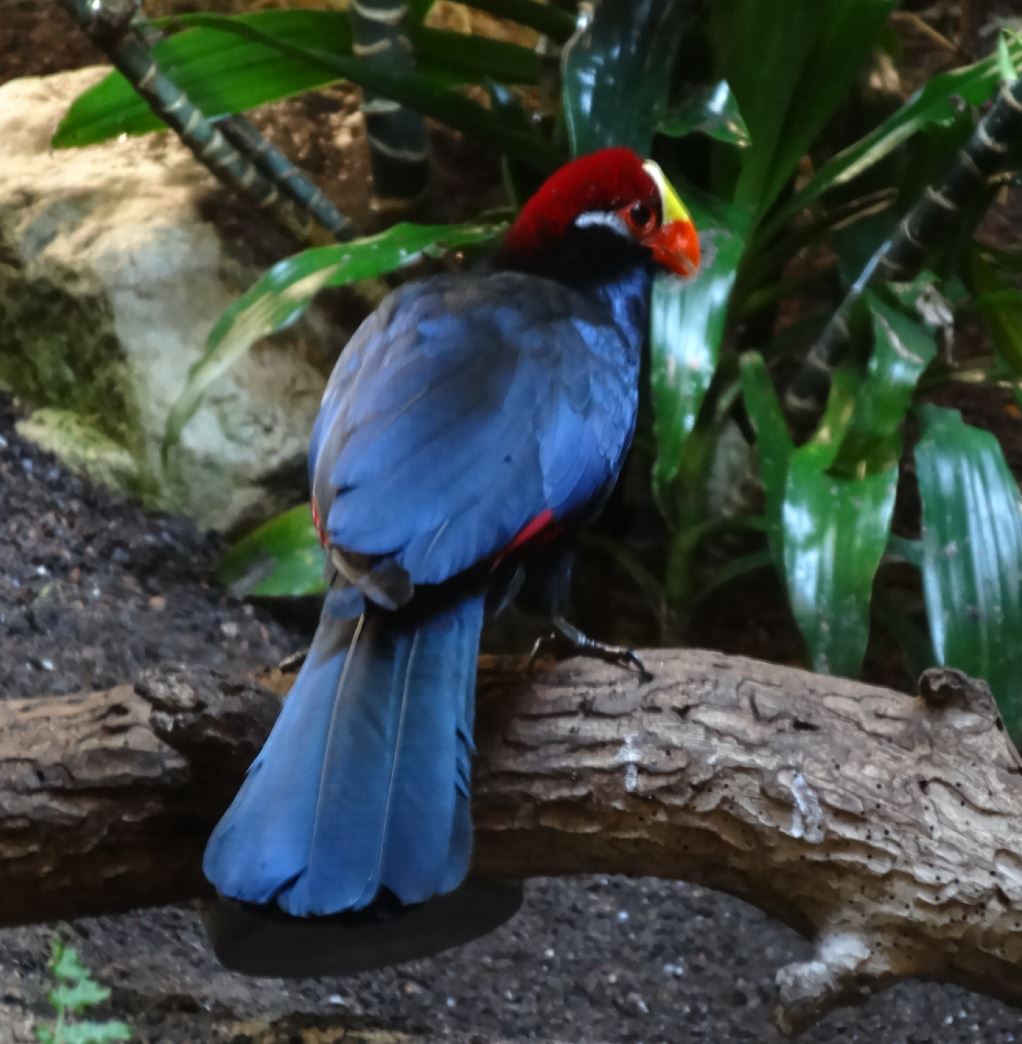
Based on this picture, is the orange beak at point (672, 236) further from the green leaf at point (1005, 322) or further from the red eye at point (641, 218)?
the green leaf at point (1005, 322)

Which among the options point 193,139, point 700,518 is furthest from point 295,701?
point 193,139

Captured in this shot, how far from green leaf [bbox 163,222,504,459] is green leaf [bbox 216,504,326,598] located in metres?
0.31

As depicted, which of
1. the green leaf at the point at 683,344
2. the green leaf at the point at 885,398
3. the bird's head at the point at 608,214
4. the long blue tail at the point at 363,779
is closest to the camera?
the long blue tail at the point at 363,779

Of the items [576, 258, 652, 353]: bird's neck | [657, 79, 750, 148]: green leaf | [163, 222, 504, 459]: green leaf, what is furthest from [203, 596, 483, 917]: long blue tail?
[657, 79, 750, 148]: green leaf

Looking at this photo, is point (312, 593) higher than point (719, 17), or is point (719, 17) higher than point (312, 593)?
point (719, 17)

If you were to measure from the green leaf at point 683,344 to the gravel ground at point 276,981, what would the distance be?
73 cm

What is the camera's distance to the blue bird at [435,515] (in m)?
1.02

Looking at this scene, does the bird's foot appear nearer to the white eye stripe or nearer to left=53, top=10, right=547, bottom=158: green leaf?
the white eye stripe

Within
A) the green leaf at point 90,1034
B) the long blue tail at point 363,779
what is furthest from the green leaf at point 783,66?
the green leaf at point 90,1034

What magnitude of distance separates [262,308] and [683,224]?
0.70 m

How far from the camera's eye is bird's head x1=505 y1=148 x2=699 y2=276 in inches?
63.6

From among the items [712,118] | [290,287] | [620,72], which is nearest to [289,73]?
[290,287]

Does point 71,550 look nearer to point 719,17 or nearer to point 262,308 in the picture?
point 262,308

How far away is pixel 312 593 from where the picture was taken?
217 centimetres
